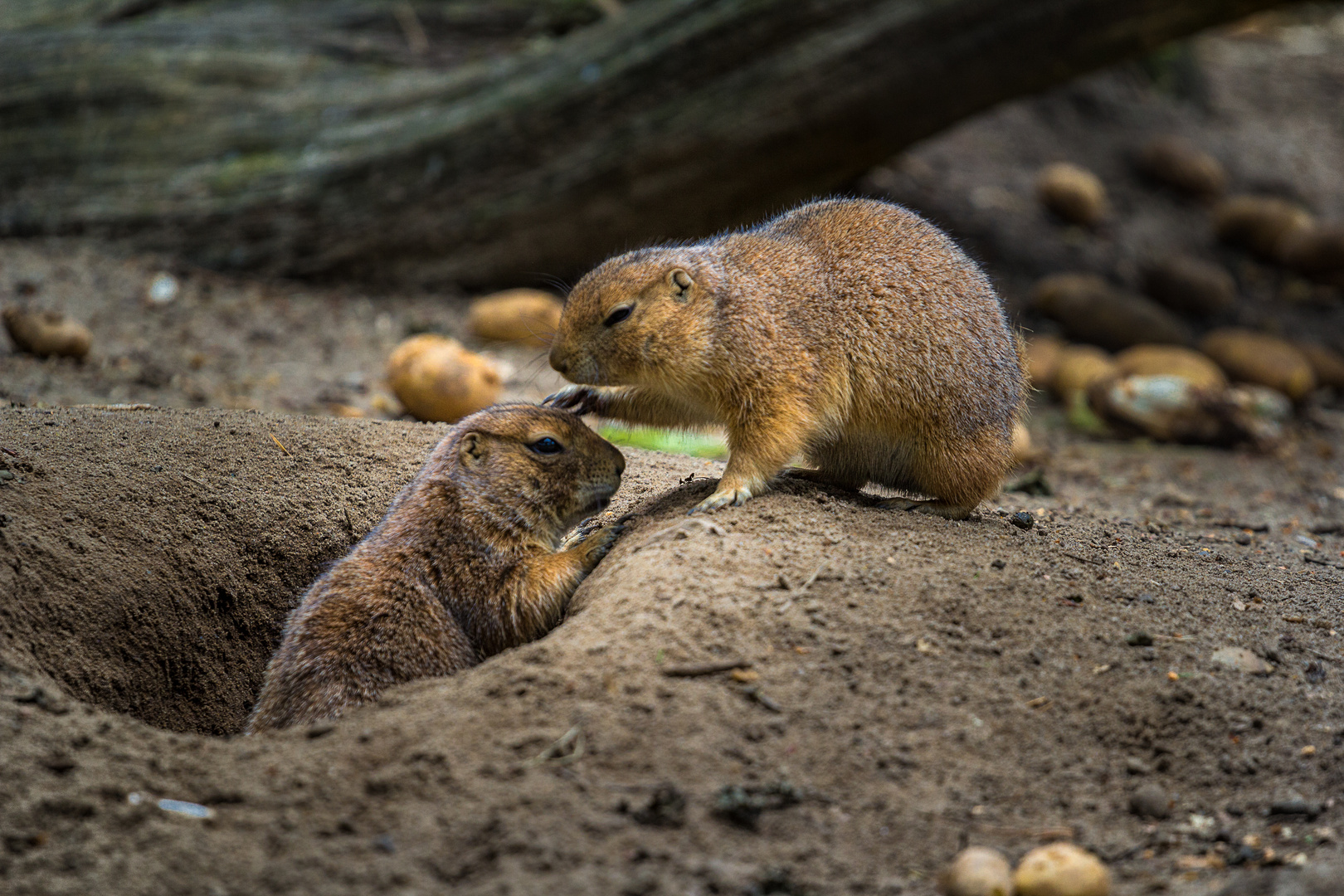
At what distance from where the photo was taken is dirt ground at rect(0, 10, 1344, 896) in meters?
2.82

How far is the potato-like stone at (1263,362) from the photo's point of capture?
32.7ft

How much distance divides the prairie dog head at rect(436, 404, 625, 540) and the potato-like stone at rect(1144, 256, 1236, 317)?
865cm

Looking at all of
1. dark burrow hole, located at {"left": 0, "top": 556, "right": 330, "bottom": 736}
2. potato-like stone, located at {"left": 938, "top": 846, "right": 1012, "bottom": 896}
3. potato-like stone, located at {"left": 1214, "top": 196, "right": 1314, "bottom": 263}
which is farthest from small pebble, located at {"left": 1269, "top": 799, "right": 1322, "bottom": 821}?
potato-like stone, located at {"left": 1214, "top": 196, "right": 1314, "bottom": 263}

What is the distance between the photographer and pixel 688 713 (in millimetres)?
3176

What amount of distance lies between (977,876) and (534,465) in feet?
7.86

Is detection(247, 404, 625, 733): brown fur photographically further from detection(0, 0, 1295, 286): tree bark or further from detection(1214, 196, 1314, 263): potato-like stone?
detection(1214, 196, 1314, 263): potato-like stone

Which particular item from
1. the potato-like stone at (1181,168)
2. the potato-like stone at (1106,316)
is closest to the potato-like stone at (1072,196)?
the potato-like stone at (1181,168)

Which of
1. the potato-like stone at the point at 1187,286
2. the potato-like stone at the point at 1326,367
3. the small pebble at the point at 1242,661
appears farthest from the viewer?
the potato-like stone at the point at 1187,286

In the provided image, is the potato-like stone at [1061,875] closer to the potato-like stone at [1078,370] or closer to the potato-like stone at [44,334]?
the potato-like stone at [44,334]

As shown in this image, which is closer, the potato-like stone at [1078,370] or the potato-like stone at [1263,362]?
the potato-like stone at [1078,370]

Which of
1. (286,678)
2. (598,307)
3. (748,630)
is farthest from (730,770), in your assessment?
(598,307)

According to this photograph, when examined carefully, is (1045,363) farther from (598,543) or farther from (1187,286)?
(598,543)

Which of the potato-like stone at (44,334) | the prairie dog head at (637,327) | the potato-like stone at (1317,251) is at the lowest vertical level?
the potato-like stone at (1317,251)

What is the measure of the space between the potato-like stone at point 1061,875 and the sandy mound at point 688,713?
196 mm
